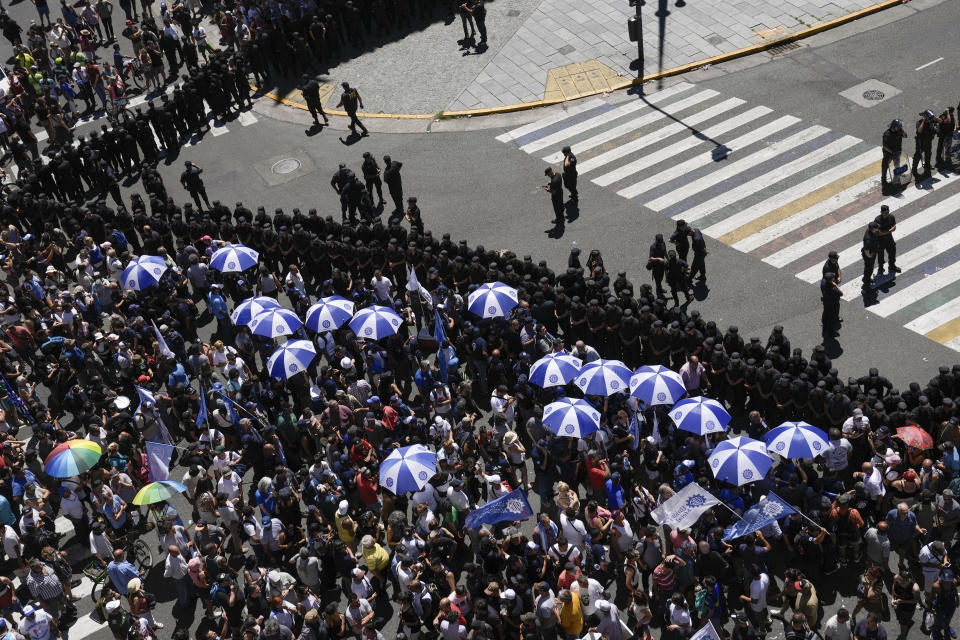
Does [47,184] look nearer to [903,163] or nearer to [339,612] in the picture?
[339,612]

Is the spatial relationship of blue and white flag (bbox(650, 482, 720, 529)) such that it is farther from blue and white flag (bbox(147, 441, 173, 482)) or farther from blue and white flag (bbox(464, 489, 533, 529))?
blue and white flag (bbox(147, 441, 173, 482))

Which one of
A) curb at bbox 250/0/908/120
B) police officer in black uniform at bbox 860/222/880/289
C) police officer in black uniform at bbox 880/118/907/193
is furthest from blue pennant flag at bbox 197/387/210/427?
police officer in black uniform at bbox 880/118/907/193

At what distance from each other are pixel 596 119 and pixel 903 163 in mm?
8419

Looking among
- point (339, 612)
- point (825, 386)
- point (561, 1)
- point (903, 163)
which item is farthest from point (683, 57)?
point (339, 612)

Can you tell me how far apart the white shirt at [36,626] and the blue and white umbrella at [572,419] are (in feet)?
27.9

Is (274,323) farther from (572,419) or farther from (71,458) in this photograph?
(572,419)

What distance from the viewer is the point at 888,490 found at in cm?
1683

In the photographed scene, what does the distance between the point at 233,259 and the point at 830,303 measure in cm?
1244

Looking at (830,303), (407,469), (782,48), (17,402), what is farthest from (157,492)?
(782,48)

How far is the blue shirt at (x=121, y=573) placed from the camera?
16.8 m

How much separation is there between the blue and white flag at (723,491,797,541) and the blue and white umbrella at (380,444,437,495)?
15.7ft

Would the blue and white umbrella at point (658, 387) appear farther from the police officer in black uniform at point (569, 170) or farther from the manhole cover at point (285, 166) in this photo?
the manhole cover at point (285, 166)

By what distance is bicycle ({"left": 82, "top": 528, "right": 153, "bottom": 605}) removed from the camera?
18.1m

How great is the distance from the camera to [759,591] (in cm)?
1530
